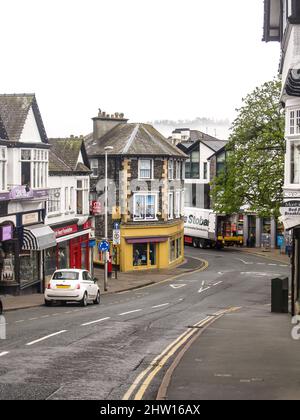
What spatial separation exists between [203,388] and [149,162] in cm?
4837

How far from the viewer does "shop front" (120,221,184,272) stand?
198 ft

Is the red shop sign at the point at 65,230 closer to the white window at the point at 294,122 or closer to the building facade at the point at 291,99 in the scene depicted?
the building facade at the point at 291,99

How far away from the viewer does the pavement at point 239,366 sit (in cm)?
1370

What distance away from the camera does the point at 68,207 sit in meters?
47.3

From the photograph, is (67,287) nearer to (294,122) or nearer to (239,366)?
(294,122)

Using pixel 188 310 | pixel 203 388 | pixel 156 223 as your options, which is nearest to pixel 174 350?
pixel 203 388

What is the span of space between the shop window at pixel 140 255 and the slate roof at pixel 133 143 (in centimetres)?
765

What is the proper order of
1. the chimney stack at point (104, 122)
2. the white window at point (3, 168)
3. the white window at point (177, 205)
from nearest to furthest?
the white window at point (3, 168) < the chimney stack at point (104, 122) < the white window at point (177, 205)

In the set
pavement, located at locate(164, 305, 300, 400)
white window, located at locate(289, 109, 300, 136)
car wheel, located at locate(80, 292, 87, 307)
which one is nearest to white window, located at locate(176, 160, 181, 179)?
car wheel, located at locate(80, 292, 87, 307)

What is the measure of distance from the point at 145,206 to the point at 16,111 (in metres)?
24.4

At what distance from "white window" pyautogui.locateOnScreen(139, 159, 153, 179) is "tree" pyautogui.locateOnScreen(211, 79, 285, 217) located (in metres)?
12.4

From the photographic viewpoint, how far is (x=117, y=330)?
23.6 metres

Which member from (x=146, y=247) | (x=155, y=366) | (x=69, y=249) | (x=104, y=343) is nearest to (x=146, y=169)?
(x=146, y=247)

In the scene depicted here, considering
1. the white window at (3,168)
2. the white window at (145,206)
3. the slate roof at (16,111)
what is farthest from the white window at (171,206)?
the white window at (3,168)
